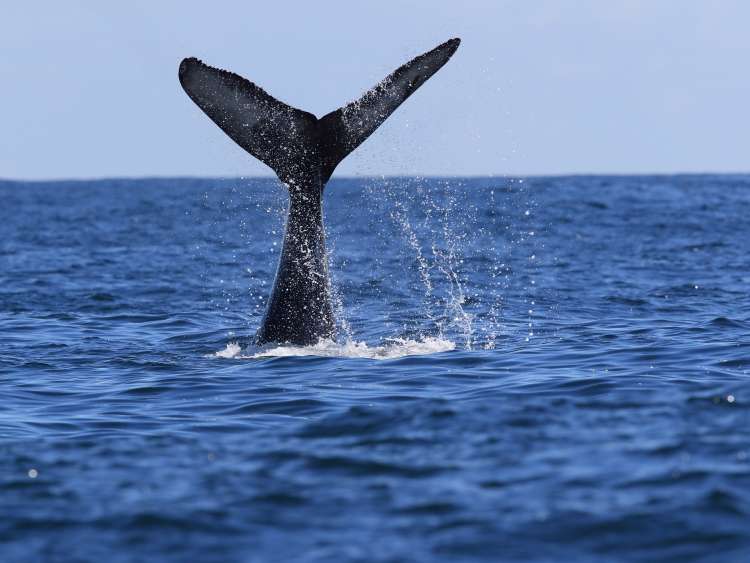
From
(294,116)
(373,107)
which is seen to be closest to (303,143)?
(294,116)

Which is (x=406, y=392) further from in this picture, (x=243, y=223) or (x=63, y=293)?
(x=243, y=223)

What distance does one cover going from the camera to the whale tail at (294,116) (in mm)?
12867

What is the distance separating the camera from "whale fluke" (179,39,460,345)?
1301 cm

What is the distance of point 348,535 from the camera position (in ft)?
23.8

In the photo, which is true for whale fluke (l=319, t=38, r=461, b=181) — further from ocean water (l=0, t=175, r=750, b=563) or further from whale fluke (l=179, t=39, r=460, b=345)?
ocean water (l=0, t=175, r=750, b=563)

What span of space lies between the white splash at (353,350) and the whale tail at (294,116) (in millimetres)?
1963

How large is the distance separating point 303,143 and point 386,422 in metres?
4.39

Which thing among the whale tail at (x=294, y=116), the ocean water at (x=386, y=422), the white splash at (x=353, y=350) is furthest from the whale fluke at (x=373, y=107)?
the ocean water at (x=386, y=422)

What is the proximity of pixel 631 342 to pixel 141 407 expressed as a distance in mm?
6778

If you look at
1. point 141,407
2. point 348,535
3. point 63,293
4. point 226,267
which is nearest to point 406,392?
point 141,407

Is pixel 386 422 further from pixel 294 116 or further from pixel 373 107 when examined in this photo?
pixel 294 116

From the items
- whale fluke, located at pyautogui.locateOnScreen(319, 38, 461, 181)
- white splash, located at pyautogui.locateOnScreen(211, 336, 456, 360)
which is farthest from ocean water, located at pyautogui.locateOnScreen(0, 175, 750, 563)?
whale fluke, located at pyautogui.locateOnScreen(319, 38, 461, 181)

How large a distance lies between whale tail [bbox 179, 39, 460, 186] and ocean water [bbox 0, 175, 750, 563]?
2.22 metres

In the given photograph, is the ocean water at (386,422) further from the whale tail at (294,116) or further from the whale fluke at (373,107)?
the whale fluke at (373,107)
